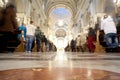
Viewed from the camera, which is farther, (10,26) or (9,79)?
(10,26)

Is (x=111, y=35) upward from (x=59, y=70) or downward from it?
upward

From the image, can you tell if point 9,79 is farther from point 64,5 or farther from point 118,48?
point 64,5

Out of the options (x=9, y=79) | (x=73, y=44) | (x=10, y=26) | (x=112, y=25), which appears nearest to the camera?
(x=9, y=79)

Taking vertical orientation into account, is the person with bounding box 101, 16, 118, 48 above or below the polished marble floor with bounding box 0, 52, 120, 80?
above

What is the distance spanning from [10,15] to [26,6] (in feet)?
27.5

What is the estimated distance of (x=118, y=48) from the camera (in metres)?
8.41

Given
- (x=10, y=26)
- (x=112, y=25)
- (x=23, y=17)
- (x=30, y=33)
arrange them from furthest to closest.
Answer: (x=23, y=17) → (x=30, y=33) → (x=112, y=25) → (x=10, y=26)

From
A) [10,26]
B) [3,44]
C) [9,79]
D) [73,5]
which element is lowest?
[9,79]

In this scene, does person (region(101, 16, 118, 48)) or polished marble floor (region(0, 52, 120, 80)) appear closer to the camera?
polished marble floor (region(0, 52, 120, 80))

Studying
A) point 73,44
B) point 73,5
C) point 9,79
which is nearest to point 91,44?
point 73,44

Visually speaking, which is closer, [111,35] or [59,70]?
[59,70]

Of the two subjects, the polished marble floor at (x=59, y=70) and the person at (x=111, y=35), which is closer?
the polished marble floor at (x=59, y=70)

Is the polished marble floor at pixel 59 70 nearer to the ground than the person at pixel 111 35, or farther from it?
nearer to the ground

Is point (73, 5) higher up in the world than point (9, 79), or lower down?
higher up
